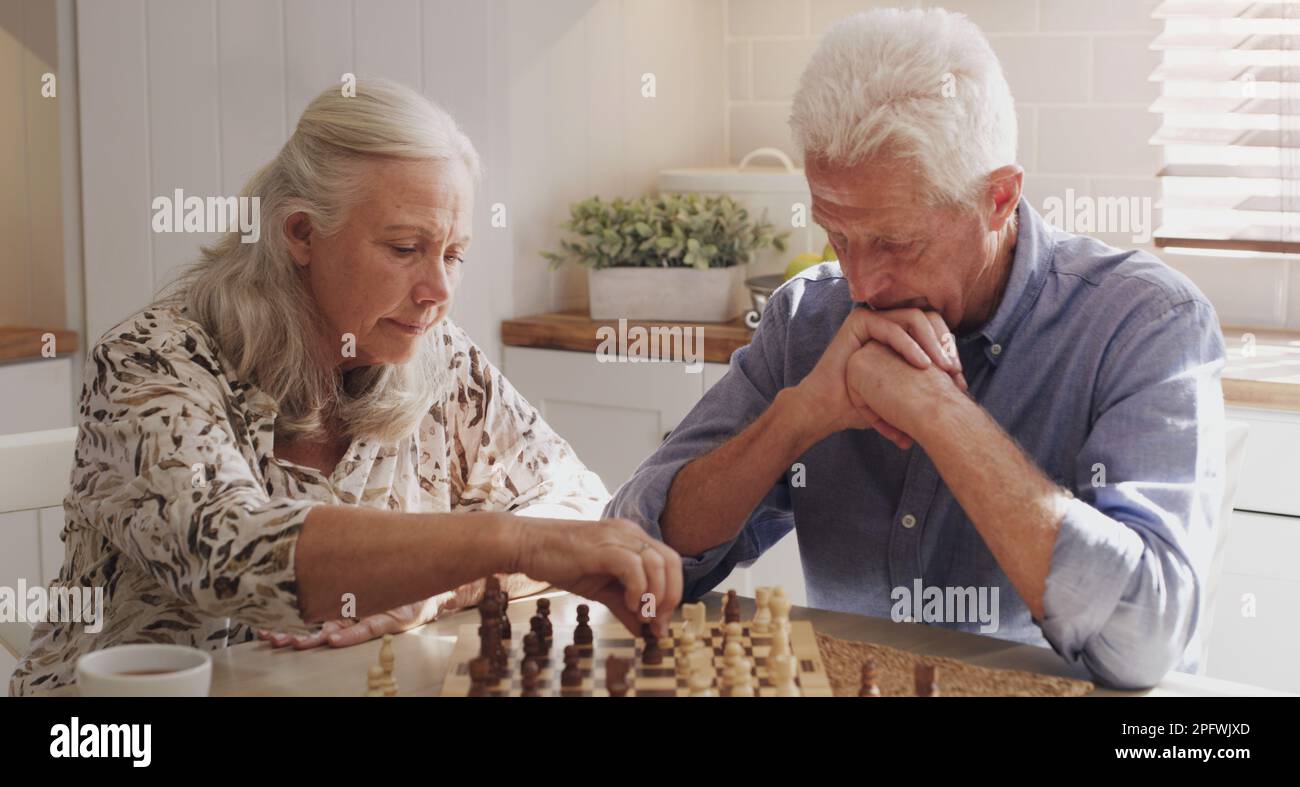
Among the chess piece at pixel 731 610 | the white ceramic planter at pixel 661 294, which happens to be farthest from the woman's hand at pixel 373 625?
the white ceramic planter at pixel 661 294

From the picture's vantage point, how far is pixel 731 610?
1439 millimetres

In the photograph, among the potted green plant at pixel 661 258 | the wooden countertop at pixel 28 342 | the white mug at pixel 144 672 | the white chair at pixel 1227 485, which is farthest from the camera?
the potted green plant at pixel 661 258

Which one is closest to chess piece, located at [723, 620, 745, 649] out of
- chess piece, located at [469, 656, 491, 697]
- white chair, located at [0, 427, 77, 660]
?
chess piece, located at [469, 656, 491, 697]

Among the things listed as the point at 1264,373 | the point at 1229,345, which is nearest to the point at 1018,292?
the point at 1264,373

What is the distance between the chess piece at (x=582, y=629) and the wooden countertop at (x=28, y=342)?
4.99 feet

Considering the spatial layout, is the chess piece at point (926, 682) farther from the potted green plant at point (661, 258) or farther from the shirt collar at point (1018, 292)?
the potted green plant at point (661, 258)

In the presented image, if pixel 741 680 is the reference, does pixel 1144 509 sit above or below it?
above

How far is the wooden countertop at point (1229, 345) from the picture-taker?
96.1 inches

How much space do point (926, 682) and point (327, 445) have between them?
86 centimetres

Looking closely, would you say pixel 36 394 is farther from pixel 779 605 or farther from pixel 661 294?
pixel 779 605

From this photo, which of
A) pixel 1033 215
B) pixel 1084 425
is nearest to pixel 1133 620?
pixel 1084 425

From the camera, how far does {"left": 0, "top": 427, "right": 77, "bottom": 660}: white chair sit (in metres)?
1.77

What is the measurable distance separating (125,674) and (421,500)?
0.71 m
